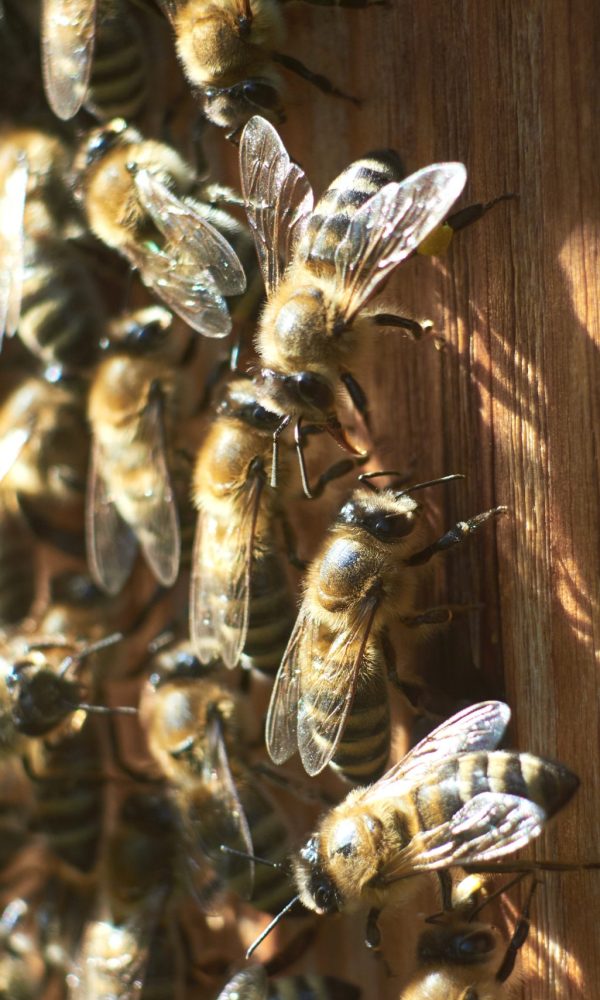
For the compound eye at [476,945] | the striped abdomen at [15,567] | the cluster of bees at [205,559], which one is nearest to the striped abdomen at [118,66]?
the cluster of bees at [205,559]

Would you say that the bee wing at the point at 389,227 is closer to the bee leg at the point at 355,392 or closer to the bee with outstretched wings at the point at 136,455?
the bee leg at the point at 355,392

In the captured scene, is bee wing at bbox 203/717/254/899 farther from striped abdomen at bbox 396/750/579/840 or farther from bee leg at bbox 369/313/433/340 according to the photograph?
bee leg at bbox 369/313/433/340

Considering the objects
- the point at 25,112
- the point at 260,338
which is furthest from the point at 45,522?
the point at 260,338

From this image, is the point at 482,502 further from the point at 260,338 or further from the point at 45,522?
the point at 45,522

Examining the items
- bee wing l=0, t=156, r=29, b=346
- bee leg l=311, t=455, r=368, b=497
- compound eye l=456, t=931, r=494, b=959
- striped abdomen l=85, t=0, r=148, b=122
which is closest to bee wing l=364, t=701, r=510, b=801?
compound eye l=456, t=931, r=494, b=959

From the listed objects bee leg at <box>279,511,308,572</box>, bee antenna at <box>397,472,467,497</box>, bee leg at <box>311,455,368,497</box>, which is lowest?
bee leg at <box>279,511,308,572</box>

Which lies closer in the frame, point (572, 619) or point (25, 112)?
point (572, 619)
